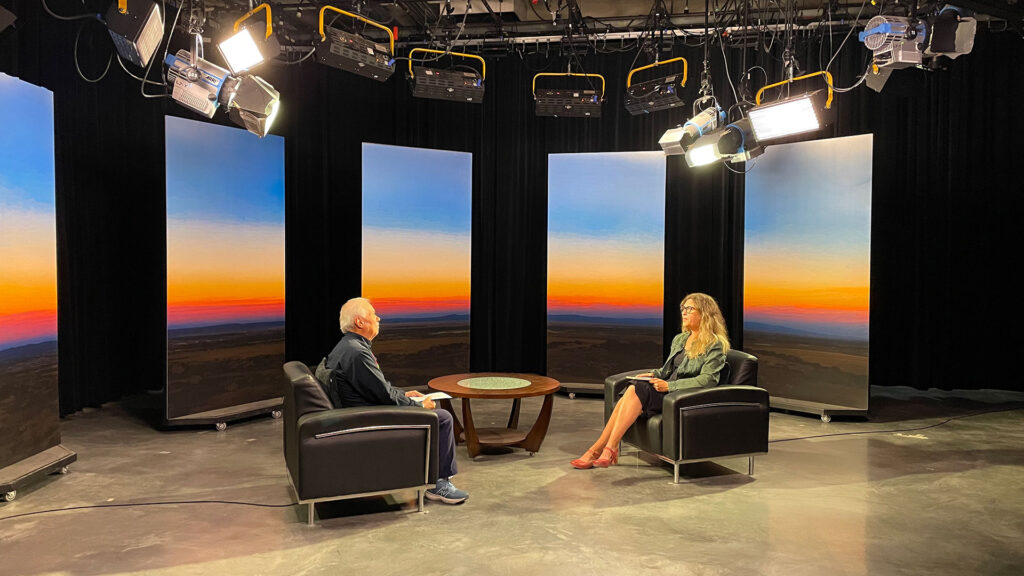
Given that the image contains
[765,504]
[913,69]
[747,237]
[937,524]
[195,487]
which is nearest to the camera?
[937,524]

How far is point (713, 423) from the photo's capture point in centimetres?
511

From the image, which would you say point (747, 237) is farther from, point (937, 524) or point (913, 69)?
point (937, 524)

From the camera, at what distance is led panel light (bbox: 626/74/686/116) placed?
686 cm

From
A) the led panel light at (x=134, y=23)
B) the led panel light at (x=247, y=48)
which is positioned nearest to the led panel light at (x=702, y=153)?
the led panel light at (x=247, y=48)

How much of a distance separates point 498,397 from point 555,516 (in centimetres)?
114

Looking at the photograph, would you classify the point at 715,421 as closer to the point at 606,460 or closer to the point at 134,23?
the point at 606,460

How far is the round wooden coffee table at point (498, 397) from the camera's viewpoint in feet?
17.9

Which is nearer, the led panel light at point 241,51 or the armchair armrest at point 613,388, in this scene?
the led panel light at point 241,51

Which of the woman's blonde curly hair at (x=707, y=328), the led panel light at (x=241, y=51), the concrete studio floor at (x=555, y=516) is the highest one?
the led panel light at (x=241, y=51)

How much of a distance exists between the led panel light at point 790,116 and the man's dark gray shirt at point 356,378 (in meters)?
3.74

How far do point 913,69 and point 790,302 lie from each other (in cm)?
259


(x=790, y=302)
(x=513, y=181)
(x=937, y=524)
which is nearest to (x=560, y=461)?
(x=937, y=524)

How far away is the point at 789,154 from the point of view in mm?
7523

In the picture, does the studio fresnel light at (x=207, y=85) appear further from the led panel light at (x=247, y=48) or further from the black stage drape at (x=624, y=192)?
the black stage drape at (x=624, y=192)
